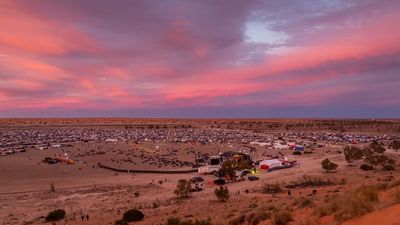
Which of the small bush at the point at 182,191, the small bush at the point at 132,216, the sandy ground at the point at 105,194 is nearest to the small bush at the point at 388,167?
Answer: the sandy ground at the point at 105,194

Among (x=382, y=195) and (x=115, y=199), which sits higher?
(x=382, y=195)

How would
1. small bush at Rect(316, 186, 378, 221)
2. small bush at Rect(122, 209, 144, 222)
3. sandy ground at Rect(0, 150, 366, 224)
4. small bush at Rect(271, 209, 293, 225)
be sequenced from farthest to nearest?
sandy ground at Rect(0, 150, 366, 224) < small bush at Rect(122, 209, 144, 222) < small bush at Rect(271, 209, 293, 225) < small bush at Rect(316, 186, 378, 221)

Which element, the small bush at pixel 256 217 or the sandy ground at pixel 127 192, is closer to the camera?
the small bush at pixel 256 217

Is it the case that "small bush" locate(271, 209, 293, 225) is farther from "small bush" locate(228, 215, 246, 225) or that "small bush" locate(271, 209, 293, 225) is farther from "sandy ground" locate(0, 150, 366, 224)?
"sandy ground" locate(0, 150, 366, 224)

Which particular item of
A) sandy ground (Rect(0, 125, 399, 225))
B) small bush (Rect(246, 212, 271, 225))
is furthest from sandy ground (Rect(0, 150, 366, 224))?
small bush (Rect(246, 212, 271, 225))

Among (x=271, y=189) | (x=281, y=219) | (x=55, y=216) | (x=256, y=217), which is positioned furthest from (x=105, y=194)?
(x=281, y=219)

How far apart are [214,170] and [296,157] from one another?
2153 cm

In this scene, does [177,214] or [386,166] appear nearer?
[177,214]

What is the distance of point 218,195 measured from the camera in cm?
3359

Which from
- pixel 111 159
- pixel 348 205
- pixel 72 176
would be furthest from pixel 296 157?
pixel 348 205

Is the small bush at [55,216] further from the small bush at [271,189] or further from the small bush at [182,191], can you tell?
the small bush at [271,189]

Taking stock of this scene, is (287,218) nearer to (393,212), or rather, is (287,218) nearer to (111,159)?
(393,212)

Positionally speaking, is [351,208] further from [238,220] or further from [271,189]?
[271,189]

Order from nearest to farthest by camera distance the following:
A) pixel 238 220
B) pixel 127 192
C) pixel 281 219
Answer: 1. pixel 281 219
2. pixel 238 220
3. pixel 127 192
